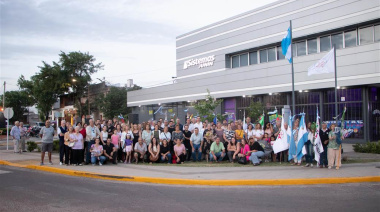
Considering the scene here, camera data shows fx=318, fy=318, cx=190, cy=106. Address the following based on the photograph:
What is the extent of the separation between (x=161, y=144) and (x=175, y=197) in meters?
6.69

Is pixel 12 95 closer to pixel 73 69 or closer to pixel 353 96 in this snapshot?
pixel 73 69

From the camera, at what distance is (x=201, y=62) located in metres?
38.2

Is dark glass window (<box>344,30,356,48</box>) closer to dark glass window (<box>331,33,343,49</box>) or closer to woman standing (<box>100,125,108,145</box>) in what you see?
dark glass window (<box>331,33,343,49</box>)

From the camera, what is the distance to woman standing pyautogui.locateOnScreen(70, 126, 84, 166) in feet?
46.5

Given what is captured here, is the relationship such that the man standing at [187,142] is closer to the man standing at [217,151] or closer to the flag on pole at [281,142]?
the man standing at [217,151]

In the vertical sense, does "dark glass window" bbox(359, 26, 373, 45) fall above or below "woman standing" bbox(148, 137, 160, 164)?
above

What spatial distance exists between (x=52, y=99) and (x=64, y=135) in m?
53.2

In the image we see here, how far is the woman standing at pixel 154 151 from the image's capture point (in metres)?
14.4

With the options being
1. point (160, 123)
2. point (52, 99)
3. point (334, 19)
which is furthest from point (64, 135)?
point (52, 99)

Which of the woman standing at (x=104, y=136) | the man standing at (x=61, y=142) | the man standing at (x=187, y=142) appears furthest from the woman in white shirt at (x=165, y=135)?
the man standing at (x=61, y=142)

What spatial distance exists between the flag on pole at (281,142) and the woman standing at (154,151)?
5.17 meters

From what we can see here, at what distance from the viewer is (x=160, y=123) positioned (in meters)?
17.0

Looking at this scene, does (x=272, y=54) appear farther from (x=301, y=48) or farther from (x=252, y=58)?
(x=301, y=48)

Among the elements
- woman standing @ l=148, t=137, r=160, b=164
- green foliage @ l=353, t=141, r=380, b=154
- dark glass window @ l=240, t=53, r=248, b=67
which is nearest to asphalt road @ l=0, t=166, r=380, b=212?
woman standing @ l=148, t=137, r=160, b=164
